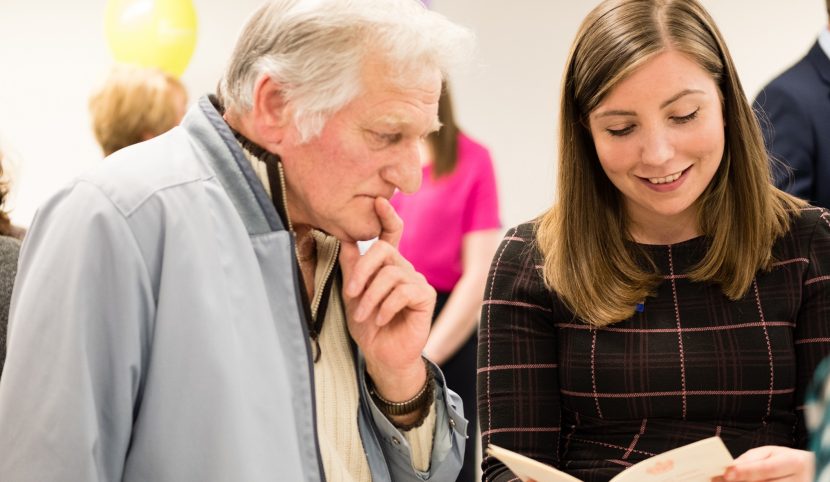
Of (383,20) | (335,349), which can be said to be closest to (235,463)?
(335,349)

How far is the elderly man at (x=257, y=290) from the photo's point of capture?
128 cm

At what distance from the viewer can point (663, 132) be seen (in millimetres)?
1781

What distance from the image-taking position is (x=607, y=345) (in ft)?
6.01

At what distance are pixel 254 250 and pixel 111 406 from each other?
288 millimetres

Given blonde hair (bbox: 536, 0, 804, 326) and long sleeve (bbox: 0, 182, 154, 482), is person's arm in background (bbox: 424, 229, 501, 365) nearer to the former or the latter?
blonde hair (bbox: 536, 0, 804, 326)

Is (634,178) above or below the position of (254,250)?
above

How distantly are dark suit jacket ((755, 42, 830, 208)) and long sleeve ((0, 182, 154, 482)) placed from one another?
5.40ft

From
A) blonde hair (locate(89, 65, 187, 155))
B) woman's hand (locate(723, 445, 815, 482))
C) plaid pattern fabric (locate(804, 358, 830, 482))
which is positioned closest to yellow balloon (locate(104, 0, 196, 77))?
blonde hair (locate(89, 65, 187, 155))

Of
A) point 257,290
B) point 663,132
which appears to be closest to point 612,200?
point 663,132

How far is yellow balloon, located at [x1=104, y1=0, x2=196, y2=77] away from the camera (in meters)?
4.00

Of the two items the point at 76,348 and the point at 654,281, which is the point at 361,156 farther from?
the point at 654,281

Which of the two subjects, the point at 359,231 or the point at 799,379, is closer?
the point at 359,231

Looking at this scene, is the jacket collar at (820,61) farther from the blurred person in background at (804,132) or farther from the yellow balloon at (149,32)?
the yellow balloon at (149,32)

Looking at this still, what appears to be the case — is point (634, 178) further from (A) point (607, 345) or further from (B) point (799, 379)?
(B) point (799, 379)
